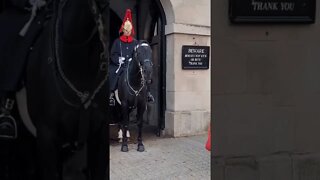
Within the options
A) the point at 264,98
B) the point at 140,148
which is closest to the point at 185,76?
the point at 140,148

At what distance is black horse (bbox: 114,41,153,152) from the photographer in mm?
8445

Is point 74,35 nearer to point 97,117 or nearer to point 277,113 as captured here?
point 97,117

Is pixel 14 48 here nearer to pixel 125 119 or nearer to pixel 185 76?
pixel 125 119

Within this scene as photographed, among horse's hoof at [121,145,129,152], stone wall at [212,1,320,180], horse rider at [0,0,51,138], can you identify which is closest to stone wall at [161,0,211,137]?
horse's hoof at [121,145,129,152]

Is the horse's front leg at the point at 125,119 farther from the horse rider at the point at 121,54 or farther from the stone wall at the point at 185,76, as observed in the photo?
Result: the stone wall at the point at 185,76

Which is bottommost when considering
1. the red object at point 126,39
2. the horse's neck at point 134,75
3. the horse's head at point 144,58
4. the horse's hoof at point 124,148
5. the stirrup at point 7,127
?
the horse's hoof at point 124,148

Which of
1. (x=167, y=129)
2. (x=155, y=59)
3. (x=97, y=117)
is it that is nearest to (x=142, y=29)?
(x=155, y=59)

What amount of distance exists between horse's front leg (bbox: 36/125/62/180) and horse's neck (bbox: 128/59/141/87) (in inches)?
227

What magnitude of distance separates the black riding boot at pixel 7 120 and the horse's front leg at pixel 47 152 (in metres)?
0.26

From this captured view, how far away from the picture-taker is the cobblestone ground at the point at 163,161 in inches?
255

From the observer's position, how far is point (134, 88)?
8805 mm

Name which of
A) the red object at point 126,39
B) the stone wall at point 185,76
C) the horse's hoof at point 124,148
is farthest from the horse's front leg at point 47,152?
the stone wall at point 185,76

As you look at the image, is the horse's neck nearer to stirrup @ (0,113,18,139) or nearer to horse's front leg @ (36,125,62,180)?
stirrup @ (0,113,18,139)

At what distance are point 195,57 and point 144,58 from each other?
2386 millimetres
